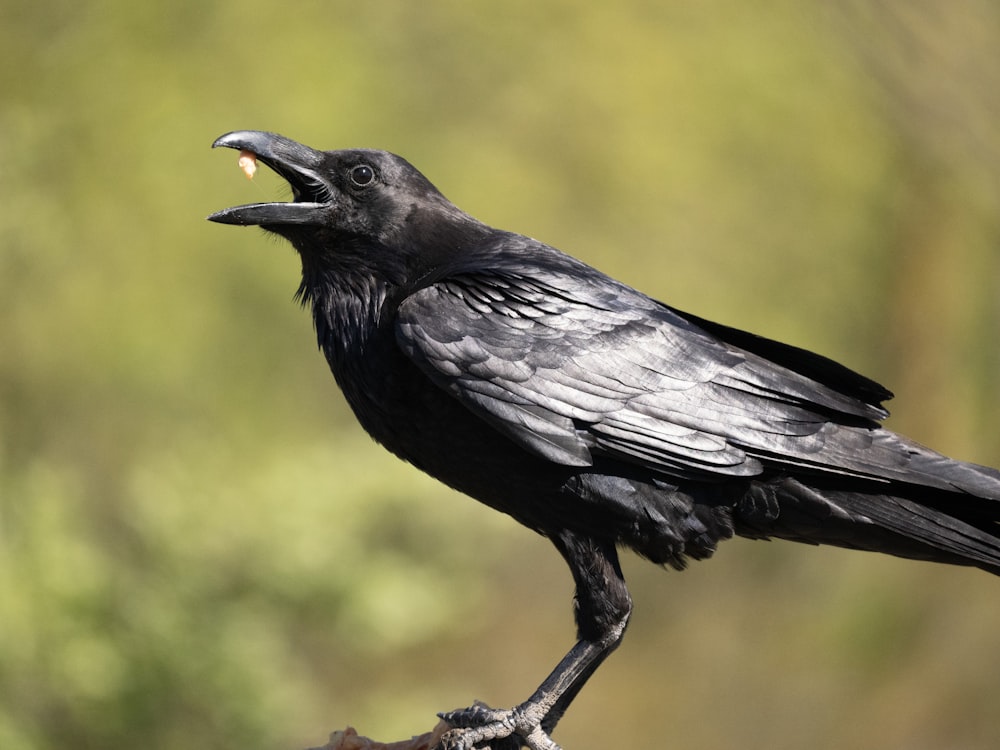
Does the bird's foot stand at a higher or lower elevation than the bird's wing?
lower

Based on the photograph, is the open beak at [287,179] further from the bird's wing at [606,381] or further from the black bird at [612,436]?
the bird's wing at [606,381]

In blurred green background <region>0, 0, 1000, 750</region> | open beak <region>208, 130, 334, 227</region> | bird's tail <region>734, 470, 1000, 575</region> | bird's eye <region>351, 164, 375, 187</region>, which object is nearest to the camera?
bird's tail <region>734, 470, 1000, 575</region>

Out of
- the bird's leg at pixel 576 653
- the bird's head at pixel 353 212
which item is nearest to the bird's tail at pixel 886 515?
the bird's leg at pixel 576 653

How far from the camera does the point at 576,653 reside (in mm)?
Result: 3363

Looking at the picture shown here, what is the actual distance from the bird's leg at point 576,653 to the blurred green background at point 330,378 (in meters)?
2.79

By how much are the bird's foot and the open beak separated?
153 centimetres

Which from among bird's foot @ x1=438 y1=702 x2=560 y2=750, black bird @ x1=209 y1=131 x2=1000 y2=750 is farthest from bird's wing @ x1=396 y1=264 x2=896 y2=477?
bird's foot @ x1=438 y1=702 x2=560 y2=750

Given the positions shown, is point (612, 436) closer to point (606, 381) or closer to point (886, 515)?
point (606, 381)

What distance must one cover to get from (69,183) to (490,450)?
20.8 feet

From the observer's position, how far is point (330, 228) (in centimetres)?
363

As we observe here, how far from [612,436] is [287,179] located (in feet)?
4.36

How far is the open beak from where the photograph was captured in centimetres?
351

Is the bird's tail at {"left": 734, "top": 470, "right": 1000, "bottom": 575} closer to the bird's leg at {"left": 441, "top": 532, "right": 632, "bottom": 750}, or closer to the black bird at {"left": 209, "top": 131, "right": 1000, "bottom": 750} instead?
the black bird at {"left": 209, "top": 131, "right": 1000, "bottom": 750}

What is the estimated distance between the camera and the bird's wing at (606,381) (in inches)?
126
